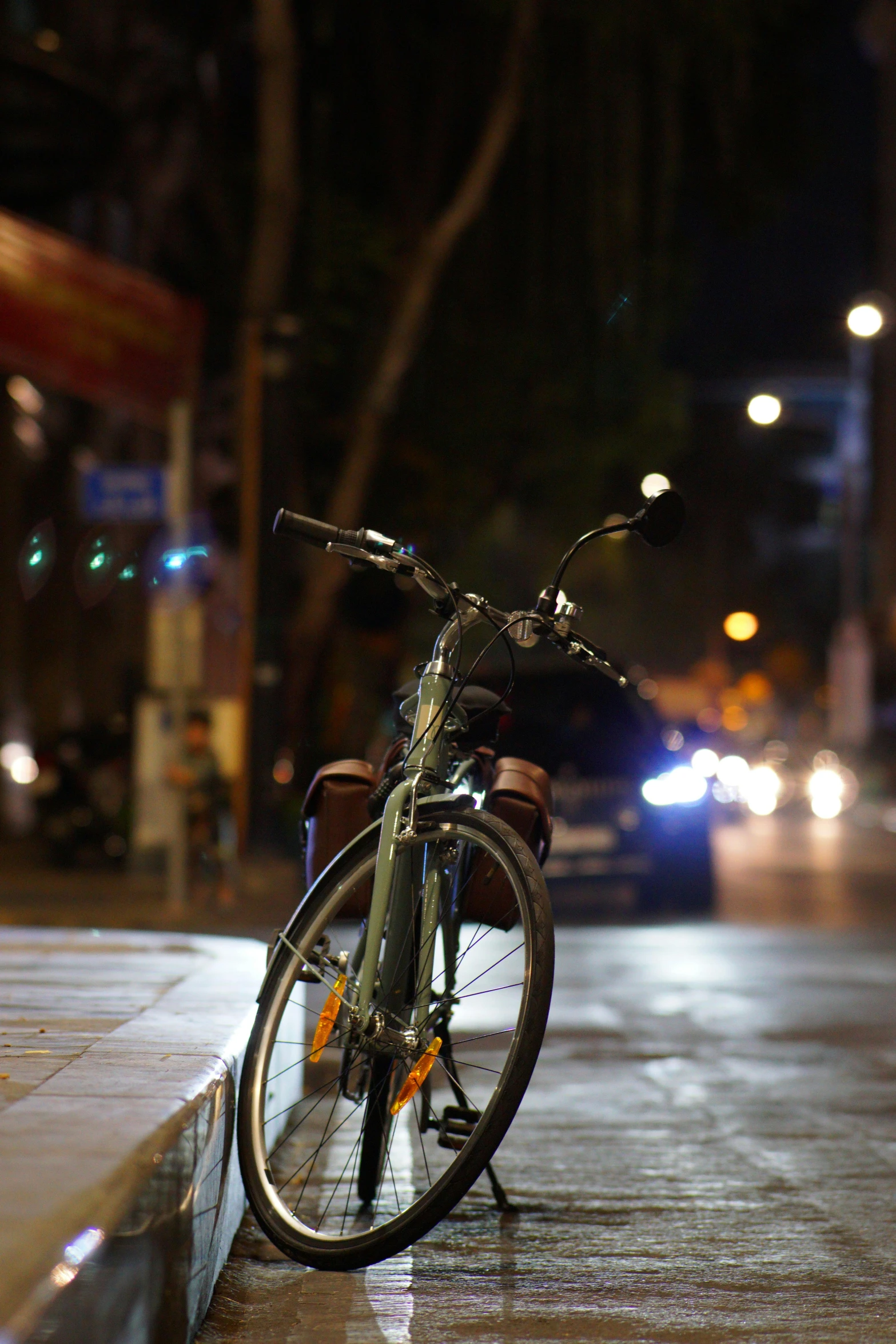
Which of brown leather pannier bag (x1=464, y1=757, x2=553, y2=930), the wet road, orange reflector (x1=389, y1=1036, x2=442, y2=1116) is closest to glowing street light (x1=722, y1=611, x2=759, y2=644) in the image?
the wet road

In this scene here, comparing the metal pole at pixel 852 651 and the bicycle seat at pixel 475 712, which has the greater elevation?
the metal pole at pixel 852 651

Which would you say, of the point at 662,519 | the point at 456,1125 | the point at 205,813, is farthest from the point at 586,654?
the point at 205,813

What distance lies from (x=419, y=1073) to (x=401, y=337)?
1609cm

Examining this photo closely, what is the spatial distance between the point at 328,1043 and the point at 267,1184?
0.45 meters

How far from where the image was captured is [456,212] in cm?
1945

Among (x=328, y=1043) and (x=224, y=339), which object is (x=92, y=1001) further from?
(x=224, y=339)

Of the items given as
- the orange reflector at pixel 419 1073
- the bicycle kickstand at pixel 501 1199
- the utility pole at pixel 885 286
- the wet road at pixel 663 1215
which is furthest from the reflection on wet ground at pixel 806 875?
the utility pole at pixel 885 286

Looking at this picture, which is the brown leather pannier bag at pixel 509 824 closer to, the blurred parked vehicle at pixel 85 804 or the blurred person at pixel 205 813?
the blurred person at pixel 205 813

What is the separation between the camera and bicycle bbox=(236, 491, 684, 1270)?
13.0ft

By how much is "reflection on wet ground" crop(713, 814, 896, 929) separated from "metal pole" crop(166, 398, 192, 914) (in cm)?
396

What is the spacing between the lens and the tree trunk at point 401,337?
19188mm

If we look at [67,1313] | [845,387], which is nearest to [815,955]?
[67,1313]

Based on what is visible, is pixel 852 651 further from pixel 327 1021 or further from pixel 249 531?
pixel 327 1021

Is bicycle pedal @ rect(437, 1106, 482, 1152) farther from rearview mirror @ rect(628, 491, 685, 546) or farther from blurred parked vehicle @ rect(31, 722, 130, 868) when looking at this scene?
blurred parked vehicle @ rect(31, 722, 130, 868)
